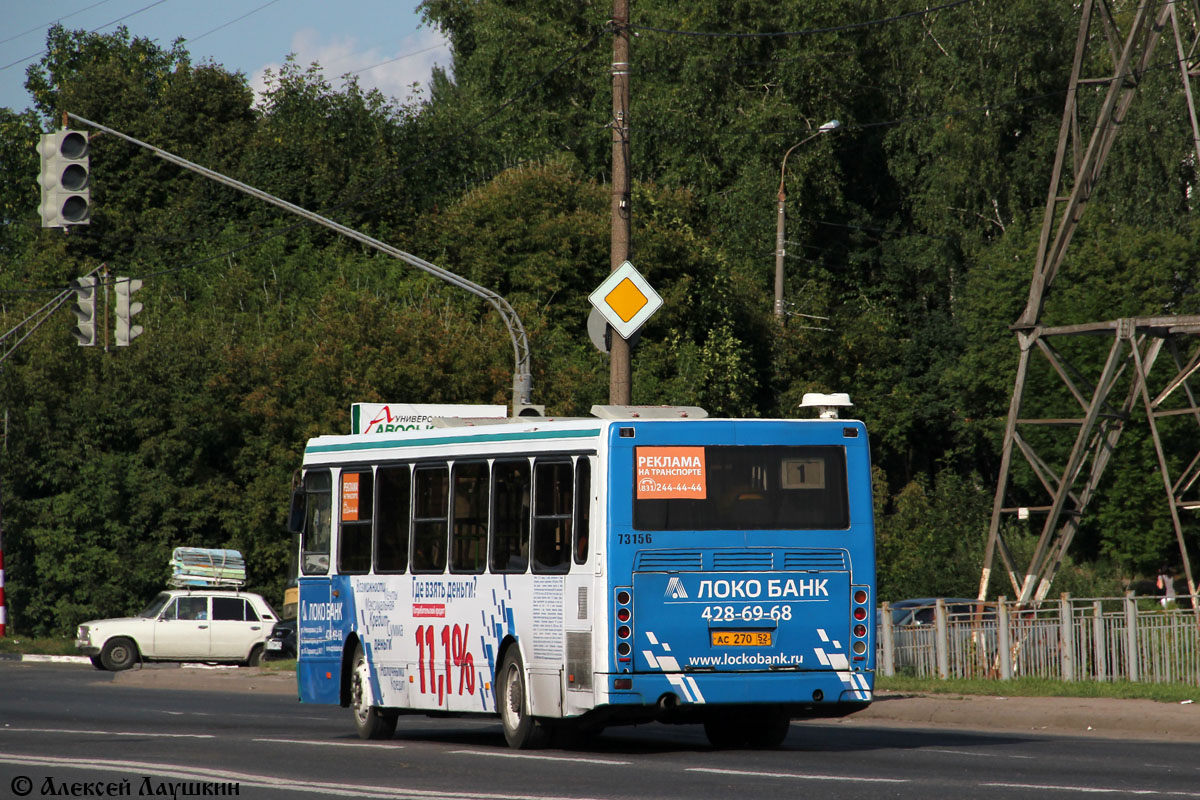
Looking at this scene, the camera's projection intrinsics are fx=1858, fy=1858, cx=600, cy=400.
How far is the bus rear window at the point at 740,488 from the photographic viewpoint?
14812 millimetres

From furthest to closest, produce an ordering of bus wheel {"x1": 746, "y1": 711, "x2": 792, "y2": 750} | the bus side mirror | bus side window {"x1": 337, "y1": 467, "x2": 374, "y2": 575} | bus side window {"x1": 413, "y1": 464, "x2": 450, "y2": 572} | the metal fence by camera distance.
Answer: the metal fence, the bus side mirror, bus side window {"x1": 337, "y1": 467, "x2": 374, "y2": 575}, bus side window {"x1": 413, "y1": 464, "x2": 450, "y2": 572}, bus wheel {"x1": 746, "y1": 711, "x2": 792, "y2": 750}

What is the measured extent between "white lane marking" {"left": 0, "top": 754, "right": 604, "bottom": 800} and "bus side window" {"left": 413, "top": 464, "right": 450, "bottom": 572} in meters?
4.04

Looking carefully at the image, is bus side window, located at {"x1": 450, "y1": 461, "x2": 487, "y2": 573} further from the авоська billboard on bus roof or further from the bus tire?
the авоська billboard on bus roof

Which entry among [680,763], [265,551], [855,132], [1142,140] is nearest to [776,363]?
[855,132]

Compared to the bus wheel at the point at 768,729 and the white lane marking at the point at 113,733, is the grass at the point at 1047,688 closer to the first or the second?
the bus wheel at the point at 768,729

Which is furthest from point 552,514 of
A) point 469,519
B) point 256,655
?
point 256,655

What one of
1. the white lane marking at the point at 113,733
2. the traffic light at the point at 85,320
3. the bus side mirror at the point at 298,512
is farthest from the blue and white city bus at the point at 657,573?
the traffic light at the point at 85,320

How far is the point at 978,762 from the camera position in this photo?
45.2ft

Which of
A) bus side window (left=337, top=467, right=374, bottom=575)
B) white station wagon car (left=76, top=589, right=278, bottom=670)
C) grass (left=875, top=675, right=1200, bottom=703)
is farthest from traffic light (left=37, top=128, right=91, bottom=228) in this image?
white station wagon car (left=76, top=589, right=278, bottom=670)

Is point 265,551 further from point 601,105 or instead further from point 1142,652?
point 1142,652

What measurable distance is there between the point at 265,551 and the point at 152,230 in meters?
18.9

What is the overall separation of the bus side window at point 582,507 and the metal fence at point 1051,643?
9617 millimetres

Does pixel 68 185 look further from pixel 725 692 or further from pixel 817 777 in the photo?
pixel 817 777

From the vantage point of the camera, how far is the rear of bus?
1458 cm
